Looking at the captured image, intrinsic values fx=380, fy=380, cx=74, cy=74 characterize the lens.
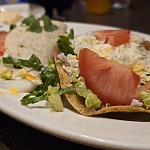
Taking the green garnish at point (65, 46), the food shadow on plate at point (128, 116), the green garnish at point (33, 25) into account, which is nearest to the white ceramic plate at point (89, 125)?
the food shadow on plate at point (128, 116)

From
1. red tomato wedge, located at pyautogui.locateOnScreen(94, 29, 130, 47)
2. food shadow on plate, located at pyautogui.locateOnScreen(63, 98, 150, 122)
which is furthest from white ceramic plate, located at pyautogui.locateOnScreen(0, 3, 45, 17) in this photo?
food shadow on plate, located at pyautogui.locateOnScreen(63, 98, 150, 122)

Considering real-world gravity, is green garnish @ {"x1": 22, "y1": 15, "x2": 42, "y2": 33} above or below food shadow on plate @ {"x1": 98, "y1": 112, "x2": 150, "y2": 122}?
above

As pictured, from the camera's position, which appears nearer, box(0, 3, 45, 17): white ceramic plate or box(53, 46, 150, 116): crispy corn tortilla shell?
box(53, 46, 150, 116): crispy corn tortilla shell

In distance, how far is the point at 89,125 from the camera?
3.34ft

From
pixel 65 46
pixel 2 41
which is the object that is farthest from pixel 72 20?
pixel 65 46

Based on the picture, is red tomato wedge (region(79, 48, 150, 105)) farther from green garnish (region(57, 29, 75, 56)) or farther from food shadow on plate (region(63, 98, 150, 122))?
green garnish (region(57, 29, 75, 56))

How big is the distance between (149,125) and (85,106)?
0.65 feet

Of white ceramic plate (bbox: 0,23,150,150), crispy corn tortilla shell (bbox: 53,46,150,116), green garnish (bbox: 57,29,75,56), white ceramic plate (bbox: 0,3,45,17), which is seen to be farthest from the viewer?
white ceramic plate (bbox: 0,3,45,17)

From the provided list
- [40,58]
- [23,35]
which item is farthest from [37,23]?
[40,58]

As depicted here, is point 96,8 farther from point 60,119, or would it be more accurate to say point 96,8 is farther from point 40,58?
point 60,119

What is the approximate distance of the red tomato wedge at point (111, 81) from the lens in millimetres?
1119

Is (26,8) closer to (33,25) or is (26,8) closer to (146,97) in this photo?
(33,25)

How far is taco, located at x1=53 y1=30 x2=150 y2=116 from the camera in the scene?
1.10 m

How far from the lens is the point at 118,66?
3.84 feet
